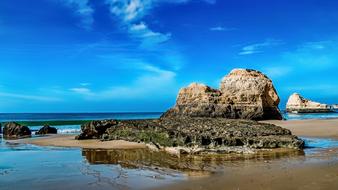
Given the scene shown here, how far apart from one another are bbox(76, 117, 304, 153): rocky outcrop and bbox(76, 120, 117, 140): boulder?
3.53 ft

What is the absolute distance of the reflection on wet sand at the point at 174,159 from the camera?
12.4 metres

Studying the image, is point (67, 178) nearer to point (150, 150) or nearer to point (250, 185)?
point (250, 185)

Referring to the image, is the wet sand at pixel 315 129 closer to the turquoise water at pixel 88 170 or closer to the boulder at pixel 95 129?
the turquoise water at pixel 88 170

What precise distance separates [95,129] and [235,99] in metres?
31.9

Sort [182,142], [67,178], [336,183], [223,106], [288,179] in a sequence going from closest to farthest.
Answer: [336,183] → [288,179] → [67,178] → [182,142] → [223,106]

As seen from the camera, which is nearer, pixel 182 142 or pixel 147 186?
pixel 147 186

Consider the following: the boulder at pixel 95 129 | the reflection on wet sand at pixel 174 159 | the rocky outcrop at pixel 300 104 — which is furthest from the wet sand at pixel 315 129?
the rocky outcrop at pixel 300 104

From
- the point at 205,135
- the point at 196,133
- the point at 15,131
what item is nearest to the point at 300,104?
the point at 15,131

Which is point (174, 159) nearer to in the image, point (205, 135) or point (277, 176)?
point (205, 135)

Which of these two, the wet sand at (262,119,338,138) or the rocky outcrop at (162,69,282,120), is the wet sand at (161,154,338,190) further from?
the rocky outcrop at (162,69,282,120)

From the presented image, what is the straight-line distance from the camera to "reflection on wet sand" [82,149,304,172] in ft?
40.8

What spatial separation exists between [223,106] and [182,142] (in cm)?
3538

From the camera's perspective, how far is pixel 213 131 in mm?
18141

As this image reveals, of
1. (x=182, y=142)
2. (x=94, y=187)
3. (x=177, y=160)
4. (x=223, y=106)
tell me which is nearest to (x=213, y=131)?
(x=182, y=142)
